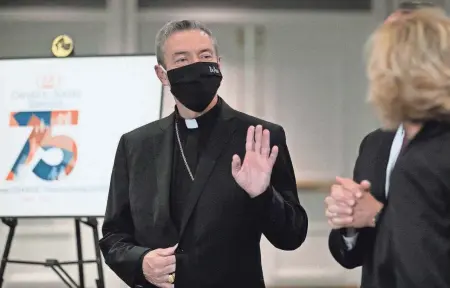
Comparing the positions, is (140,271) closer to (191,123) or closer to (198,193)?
(198,193)

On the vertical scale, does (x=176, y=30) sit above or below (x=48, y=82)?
above

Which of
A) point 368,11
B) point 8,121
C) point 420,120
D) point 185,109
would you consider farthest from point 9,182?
point 368,11

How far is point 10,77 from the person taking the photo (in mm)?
2848

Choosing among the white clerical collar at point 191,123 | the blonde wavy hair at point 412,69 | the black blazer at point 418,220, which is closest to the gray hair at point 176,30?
the white clerical collar at point 191,123

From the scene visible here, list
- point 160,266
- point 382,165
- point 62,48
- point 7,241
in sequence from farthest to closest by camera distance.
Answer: point 62,48, point 7,241, point 160,266, point 382,165

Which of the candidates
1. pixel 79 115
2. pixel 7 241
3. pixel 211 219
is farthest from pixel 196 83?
pixel 7 241

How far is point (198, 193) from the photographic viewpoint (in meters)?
1.65

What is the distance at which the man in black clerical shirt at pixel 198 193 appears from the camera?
1603 mm

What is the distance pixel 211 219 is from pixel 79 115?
1.37 m

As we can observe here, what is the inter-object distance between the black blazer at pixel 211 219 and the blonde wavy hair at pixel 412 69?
0.48 metres

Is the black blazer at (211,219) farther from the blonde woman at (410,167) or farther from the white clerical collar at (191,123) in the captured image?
the blonde woman at (410,167)

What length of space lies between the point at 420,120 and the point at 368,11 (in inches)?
112

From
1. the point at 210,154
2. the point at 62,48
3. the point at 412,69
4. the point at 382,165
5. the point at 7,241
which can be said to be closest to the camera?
the point at 412,69

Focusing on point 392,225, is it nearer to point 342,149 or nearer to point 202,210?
point 202,210
